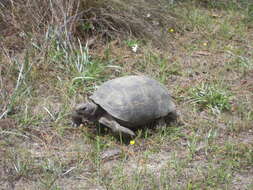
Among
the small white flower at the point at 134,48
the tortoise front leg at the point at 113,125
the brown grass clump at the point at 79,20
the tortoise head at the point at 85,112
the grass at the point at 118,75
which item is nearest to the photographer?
the grass at the point at 118,75

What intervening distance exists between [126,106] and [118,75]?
1.28 metres

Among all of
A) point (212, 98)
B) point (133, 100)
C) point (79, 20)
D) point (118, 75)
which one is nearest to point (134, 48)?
point (118, 75)

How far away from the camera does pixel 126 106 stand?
3.90 m

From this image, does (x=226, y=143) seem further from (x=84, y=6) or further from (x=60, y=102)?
(x=84, y=6)

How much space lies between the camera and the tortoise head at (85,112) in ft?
13.1

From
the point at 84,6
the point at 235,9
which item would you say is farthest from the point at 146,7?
the point at 235,9

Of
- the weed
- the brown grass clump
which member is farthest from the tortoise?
the brown grass clump

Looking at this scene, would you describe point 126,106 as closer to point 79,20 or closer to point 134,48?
point 134,48

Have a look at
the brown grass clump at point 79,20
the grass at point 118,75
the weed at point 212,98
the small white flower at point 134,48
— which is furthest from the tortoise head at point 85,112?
the small white flower at point 134,48

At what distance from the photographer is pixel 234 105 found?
183 inches

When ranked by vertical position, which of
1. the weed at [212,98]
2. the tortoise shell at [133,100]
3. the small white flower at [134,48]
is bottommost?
the weed at [212,98]

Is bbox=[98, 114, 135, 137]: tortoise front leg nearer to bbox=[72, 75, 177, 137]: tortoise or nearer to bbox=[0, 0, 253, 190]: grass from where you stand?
bbox=[72, 75, 177, 137]: tortoise

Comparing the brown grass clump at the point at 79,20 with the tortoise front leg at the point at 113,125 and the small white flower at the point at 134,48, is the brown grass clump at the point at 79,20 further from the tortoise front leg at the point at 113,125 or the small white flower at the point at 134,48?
the tortoise front leg at the point at 113,125

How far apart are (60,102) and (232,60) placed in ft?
7.79
